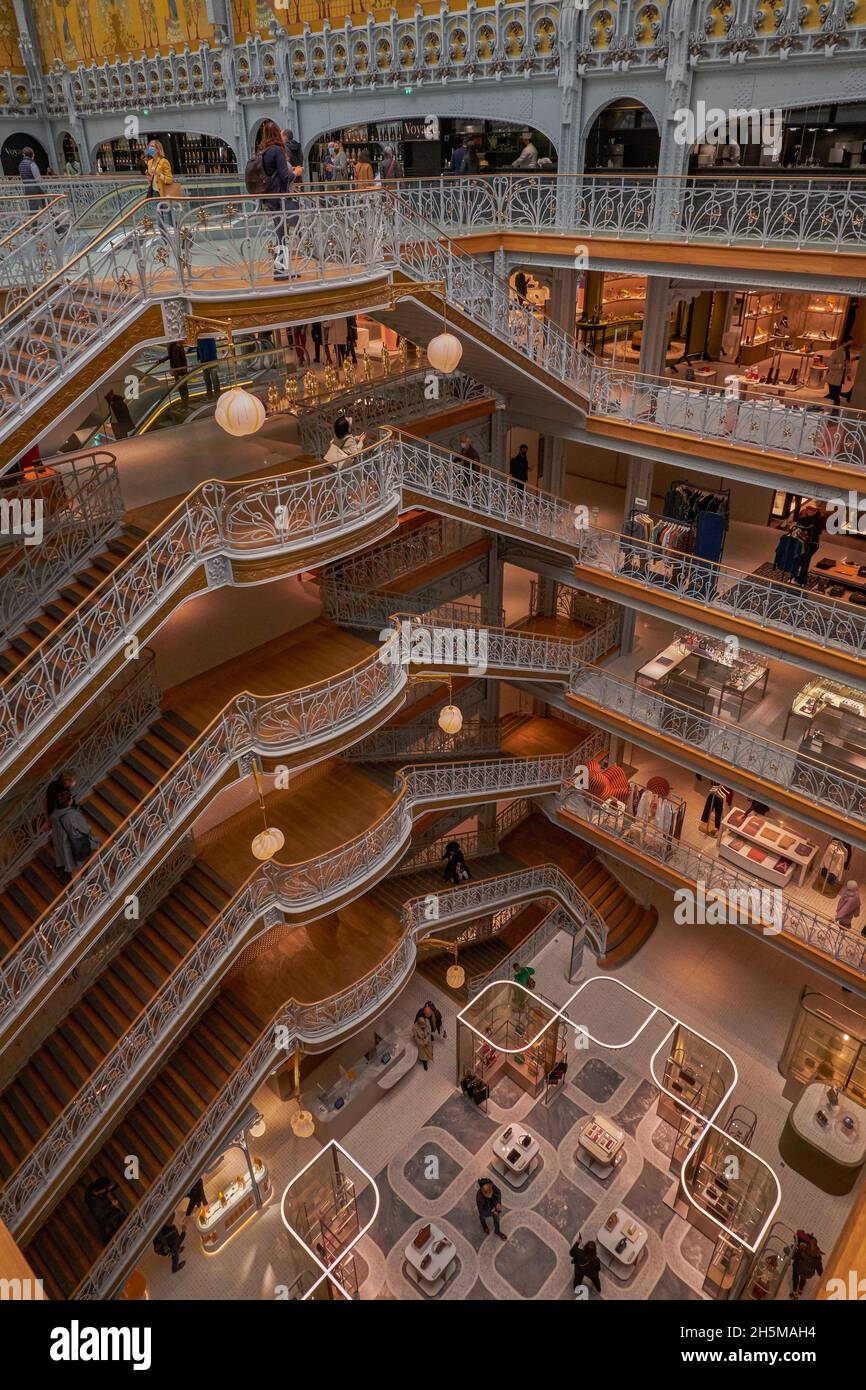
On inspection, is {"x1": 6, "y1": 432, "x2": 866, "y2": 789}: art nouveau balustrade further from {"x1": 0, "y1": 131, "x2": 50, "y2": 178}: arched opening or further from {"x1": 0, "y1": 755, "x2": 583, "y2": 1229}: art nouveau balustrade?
{"x1": 0, "y1": 131, "x2": 50, "y2": 178}: arched opening

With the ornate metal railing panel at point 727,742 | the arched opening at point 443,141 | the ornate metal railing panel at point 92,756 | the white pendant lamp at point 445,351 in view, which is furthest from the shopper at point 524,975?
the arched opening at point 443,141

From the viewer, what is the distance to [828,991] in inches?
622

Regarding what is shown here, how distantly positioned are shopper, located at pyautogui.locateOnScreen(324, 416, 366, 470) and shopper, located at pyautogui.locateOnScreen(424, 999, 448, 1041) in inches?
380

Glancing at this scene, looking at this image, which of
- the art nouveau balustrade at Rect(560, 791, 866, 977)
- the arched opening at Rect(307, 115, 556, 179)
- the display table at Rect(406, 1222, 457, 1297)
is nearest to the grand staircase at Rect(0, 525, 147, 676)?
the art nouveau balustrade at Rect(560, 791, 866, 977)

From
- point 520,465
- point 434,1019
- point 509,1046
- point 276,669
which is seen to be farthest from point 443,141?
point 509,1046

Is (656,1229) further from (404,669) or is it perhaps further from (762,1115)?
(404,669)

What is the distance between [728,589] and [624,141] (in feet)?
26.3

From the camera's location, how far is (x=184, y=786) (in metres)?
9.77

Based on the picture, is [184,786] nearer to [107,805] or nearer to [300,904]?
[107,805]

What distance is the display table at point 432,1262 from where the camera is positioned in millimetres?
11852

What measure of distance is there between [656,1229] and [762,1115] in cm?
274

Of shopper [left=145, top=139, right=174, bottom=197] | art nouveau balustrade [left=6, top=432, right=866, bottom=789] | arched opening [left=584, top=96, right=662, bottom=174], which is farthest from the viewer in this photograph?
arched opening [left=584, top=96, right=662, bottom=174]

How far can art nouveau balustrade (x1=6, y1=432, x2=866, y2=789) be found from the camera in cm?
830
